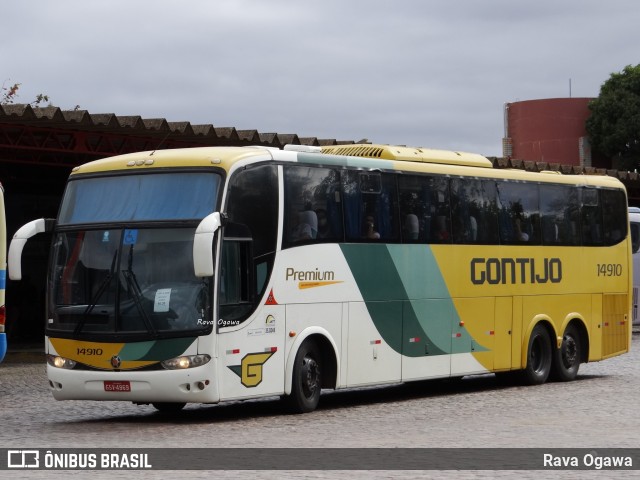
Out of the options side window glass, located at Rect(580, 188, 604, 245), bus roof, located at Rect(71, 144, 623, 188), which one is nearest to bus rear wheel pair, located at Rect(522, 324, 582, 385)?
side window glass, located at Rect(580, 188, 604, 245)

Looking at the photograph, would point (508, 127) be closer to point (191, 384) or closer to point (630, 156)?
point (630, 156)

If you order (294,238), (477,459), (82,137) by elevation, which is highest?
(82,137)

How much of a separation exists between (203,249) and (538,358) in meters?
9.70

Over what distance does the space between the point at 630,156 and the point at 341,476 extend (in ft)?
229

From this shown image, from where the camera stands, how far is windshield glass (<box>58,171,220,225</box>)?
16.5 meters

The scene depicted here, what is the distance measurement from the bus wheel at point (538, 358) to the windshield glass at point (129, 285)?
8322mm

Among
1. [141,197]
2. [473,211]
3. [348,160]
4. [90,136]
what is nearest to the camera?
[141,197]

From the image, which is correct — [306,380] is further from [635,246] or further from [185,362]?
[635,246]

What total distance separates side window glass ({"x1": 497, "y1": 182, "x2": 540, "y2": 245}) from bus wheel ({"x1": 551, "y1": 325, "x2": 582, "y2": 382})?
192 centimetres

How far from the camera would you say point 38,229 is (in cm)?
1741

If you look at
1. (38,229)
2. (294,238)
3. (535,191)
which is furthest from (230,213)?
(535,191)

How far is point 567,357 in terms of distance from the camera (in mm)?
24000

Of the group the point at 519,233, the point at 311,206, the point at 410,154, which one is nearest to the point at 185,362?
the point at 311,206

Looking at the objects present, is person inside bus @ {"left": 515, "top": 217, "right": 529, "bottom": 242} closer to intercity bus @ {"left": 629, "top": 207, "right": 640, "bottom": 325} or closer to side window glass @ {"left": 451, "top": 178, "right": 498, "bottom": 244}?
side window glass @ {"left": 451, "top": 178, "right": 498, "bottom": 244}
